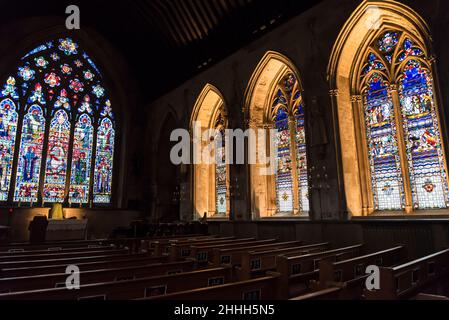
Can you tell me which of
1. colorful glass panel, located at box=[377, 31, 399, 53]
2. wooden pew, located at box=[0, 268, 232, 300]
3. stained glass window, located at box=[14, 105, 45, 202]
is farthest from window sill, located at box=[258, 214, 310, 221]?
stained glass window, located at box=[14, 105, 45, 202]

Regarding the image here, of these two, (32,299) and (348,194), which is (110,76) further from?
(32,299)

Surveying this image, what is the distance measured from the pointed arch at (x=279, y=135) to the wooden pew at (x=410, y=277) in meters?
5.19

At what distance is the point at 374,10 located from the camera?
24.6ft

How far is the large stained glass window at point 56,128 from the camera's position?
39.3 ft

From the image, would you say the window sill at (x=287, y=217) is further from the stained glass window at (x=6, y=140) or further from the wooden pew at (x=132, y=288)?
the stained glass window at (x=6, y=140)

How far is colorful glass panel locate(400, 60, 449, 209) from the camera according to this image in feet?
21.6

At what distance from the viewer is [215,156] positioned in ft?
40.8

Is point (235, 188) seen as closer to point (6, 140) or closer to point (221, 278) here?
point (221, 278)

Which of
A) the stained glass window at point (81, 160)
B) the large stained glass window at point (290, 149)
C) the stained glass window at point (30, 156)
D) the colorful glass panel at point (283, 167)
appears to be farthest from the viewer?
the stained glass window at point (81, 160)

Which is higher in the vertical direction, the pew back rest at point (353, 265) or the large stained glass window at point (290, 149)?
the large stained glass window at point (290, 149)

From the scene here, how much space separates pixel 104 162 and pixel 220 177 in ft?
18.5

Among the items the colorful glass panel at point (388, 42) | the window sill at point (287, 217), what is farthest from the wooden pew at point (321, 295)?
the colorful glass panel at point (388, 42)

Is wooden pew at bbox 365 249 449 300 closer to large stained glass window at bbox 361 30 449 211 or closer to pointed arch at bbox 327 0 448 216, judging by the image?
large stained glass window at bbox 361 30 449 211
